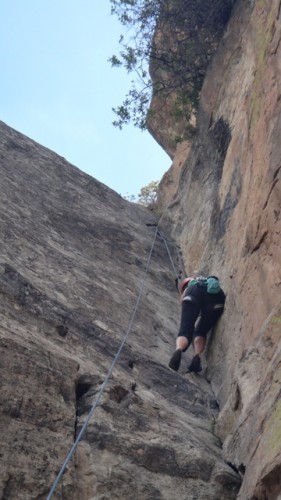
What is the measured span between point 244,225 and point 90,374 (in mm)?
3034

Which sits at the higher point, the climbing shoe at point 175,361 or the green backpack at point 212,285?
the green backpack at point 212,285

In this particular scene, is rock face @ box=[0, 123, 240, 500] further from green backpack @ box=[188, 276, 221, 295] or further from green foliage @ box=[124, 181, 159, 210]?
green foliage @ box=[124, 181, 159, 210]

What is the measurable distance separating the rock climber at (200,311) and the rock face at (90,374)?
25 centimetres

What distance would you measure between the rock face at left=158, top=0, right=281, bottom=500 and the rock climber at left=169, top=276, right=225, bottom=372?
16 centimetres

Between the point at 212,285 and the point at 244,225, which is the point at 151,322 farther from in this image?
the point at 244,225

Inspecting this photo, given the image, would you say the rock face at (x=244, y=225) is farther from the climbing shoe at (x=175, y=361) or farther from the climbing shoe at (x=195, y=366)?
the climbing shoe at (x=175, y=361)

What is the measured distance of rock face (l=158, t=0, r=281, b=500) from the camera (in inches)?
213

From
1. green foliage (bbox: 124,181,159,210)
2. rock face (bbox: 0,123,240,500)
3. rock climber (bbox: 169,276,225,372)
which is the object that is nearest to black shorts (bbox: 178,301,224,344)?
rock climber (bbox: 169,276,225,372)

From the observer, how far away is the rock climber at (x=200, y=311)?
8.10 m

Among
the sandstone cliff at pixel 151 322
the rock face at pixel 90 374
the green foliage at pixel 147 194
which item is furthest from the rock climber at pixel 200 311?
the green foliage at pixel 147 194

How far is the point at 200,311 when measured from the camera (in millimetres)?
8445

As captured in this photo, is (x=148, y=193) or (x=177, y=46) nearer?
(x=177, y=46)

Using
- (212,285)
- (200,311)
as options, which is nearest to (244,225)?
(212,285)

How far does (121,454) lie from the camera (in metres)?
5.30
